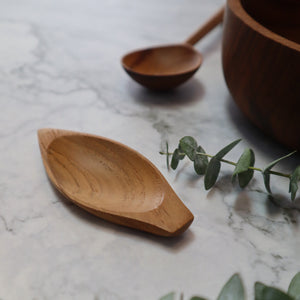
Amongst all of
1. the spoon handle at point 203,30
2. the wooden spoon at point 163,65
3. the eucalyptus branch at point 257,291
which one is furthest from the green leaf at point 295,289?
the spoon handle at point 203,30

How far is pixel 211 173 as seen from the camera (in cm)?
42

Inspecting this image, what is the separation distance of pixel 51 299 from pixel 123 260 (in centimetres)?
6

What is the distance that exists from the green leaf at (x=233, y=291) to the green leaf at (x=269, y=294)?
0.01 m

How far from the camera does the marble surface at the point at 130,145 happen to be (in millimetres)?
339

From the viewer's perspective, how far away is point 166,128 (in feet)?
1.71

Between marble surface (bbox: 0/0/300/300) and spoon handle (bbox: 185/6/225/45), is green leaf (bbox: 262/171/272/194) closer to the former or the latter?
marble surface (bbox: 0/0/300/300)

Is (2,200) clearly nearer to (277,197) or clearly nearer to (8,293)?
(8,293)

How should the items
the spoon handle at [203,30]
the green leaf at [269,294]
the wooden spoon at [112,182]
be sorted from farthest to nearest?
1. the spoon handle at [203,30]
2. the wooden spoon at [112,182]
3. the green leaf at [269,294]

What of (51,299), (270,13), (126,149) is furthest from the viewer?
(270,13)

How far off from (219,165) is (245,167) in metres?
0.03

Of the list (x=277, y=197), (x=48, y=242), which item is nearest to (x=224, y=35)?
(x=277, y=197)

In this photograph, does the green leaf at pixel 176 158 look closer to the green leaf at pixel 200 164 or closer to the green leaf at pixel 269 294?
the green leaf at pixel 200 164

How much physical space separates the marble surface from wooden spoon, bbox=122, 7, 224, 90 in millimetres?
24

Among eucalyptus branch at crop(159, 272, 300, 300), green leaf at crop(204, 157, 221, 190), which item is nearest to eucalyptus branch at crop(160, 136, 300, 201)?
green leaf at crop(204, 157, 221, 190)
